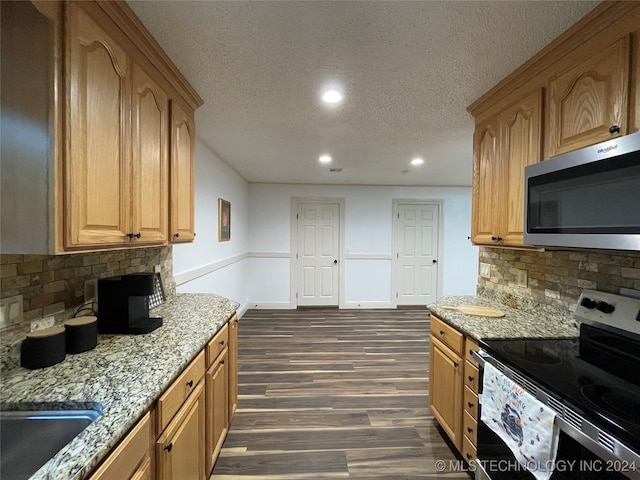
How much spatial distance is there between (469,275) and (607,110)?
15.6 feet

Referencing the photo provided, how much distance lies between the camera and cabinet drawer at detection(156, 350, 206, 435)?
996 millimetres

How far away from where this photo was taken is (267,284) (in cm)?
519

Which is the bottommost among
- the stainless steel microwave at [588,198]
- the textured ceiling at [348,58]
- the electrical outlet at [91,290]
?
the electrical outlet at [91,290]

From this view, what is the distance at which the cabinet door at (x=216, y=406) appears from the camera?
150 cm

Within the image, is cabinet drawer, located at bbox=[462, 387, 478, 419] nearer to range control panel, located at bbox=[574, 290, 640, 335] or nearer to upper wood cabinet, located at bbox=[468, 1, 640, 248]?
range control panel, located at bbox=[574, 290, 640, 335]

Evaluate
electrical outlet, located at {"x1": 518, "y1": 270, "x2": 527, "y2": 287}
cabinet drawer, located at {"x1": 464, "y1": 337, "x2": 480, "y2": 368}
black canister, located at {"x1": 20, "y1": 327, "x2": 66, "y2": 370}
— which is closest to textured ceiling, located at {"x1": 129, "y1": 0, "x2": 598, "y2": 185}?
electrical outlet, located at {"x1": 518, "y1": 270, "x2": 527, "y2": 287}

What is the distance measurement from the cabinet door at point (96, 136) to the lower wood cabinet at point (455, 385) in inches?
74.5

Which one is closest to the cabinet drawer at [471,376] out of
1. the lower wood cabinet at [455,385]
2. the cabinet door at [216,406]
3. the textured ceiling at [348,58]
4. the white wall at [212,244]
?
the lower wood cabinet at [455,385]

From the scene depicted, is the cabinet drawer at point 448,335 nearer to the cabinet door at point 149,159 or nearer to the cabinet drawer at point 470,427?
the cabinet drawer at point 470,427

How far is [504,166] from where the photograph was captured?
5.67 feet

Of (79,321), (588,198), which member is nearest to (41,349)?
(79,321)

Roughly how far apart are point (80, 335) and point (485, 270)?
2742 mm

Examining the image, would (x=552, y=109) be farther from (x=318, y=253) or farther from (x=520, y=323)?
(x=318, y=253)

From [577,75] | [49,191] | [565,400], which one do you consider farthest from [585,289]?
[49,191]
